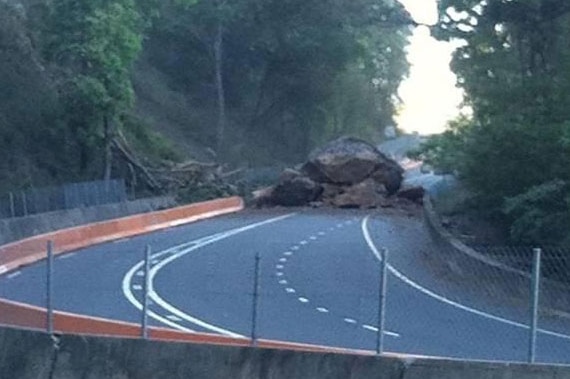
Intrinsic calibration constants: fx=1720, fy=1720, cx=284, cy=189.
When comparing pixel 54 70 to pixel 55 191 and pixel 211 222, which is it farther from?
pixel 55 191

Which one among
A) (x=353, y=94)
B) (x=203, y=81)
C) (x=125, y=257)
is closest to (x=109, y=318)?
(x=125, y=257)

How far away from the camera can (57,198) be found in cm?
4784

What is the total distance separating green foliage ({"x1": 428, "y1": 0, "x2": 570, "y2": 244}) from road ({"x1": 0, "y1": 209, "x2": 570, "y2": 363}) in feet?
8.11

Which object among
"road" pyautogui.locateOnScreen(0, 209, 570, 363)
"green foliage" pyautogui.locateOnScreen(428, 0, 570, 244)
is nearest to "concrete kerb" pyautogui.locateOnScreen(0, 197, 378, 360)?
"road" pyautogui.locateOnScreen(0, 209, 570, 363)

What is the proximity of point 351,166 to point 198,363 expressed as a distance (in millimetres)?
52264

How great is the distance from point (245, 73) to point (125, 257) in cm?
5856

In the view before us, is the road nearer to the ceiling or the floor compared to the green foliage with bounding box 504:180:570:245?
nearer to the floor

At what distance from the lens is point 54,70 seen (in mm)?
60281

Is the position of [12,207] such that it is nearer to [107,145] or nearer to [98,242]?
[98,242]

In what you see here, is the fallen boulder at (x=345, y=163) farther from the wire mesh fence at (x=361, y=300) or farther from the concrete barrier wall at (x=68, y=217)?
the wire mesh fence at (x=361, y=300)

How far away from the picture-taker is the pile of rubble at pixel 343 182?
2657 inches

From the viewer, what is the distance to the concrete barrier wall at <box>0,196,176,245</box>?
39938 mm

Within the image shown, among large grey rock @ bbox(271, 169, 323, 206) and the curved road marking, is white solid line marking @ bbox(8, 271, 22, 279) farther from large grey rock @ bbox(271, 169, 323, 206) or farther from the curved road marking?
large grey rock @ bbox(271, 169, 323, 206)

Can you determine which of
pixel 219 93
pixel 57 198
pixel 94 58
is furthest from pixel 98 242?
pixel 219 93
